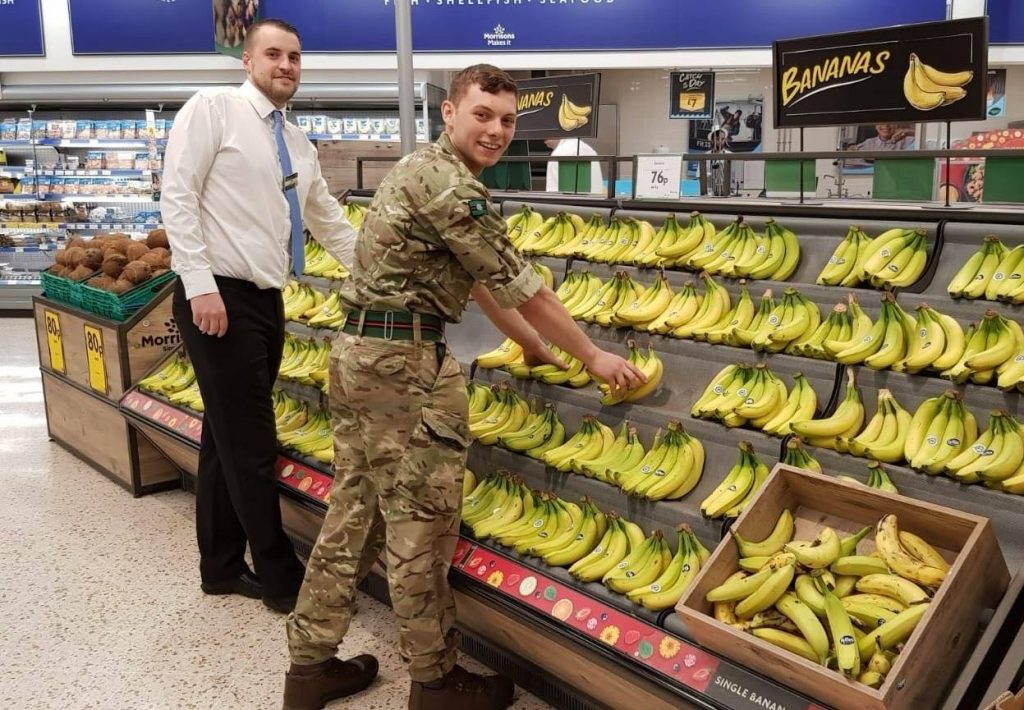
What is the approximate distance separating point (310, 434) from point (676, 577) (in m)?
1.93

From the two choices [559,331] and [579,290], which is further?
[579,290]

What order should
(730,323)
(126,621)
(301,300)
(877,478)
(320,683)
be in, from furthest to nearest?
(301,300), (126,621), (730,323), (320,683), (877,478)

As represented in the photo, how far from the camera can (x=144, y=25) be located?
9125 mm

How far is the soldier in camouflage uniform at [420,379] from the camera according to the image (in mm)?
2344

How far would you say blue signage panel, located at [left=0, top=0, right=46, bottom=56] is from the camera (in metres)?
9.25

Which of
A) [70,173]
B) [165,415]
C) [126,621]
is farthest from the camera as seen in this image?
[70,173]

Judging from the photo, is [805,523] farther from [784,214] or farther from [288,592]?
[288,592]

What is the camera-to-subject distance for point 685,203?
3.48m

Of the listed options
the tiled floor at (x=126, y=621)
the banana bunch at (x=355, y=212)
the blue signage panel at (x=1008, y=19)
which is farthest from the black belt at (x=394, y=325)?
the blue signage panel at (x=1008, y=19)

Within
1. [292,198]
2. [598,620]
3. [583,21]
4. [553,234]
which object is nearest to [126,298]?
[292,198]

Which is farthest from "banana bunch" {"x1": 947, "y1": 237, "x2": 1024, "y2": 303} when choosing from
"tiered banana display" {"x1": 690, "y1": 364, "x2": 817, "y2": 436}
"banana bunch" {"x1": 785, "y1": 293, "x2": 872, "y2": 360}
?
"tiered banana display" {"x1": 690, "y1": 364, "x2": 817, "y2": 436}

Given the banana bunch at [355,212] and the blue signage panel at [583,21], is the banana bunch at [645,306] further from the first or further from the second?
the blue signage panel at [583,21]

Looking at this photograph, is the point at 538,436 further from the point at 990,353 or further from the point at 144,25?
the point at 144,25

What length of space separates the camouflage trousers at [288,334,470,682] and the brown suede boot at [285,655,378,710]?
83 mm
